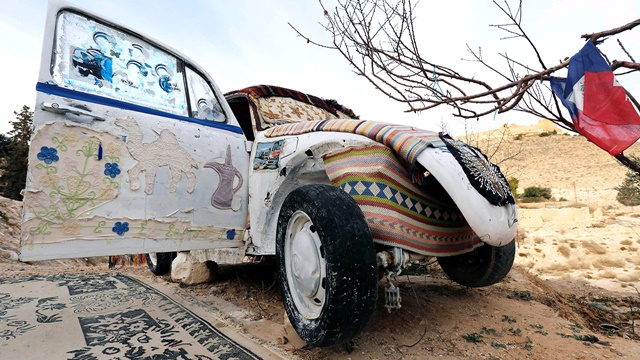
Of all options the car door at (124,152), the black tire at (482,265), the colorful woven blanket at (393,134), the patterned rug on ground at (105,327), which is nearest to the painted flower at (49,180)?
the car door at (124,152)

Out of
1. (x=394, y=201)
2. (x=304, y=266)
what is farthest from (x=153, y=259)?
(x=394, y=201)

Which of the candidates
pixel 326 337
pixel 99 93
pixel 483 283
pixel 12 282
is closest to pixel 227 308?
pixel 326 337

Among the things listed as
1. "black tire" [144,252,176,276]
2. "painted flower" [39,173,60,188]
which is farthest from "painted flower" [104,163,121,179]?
"black tire" [144,252,176,276]

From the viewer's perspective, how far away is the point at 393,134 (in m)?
1.80

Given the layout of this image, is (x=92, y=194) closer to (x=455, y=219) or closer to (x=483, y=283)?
(x=455, y=219)

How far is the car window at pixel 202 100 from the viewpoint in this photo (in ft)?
8.29

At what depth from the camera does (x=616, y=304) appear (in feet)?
10.6

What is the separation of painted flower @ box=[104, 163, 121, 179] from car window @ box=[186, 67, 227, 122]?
0.70 meters

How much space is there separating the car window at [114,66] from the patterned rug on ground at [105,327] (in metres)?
1.55

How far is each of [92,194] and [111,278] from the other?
261cm

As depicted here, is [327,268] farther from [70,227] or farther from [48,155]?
[48,155]

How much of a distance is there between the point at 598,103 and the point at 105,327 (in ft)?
12.6

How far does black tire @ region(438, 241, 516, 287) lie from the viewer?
240 cm

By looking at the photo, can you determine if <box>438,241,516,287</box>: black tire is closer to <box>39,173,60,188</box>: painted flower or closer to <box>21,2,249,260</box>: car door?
<box>21,2,249,260</box>: car door
